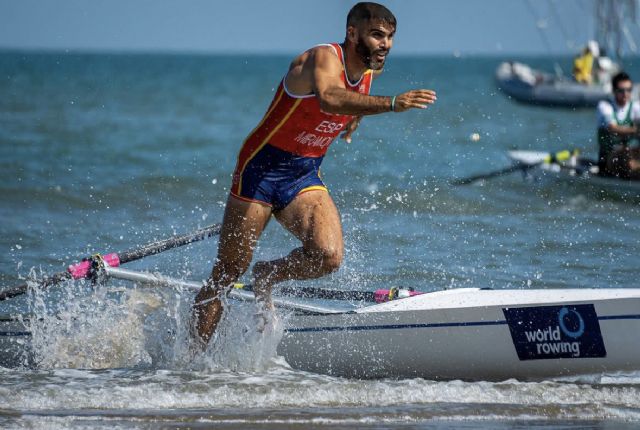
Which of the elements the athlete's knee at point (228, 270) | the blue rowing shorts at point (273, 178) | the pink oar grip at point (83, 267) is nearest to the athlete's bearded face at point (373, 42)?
the blue rowing shorts at point (273, 178)

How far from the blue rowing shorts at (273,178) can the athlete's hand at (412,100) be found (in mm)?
874

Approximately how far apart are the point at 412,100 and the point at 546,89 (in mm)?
37855

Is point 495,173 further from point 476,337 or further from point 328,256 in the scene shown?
point 328,256

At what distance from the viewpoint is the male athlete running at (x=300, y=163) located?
18.8ft

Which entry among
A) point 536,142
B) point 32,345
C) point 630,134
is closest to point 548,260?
point 630,134

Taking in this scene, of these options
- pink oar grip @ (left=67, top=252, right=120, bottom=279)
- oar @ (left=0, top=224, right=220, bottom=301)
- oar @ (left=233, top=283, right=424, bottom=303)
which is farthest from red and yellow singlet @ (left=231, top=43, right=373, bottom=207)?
pink oar grip @ (left=67, top=252, right=120, bottom=279)

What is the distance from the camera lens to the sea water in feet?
18.6

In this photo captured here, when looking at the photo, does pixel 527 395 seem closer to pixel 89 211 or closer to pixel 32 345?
pixel 32 345

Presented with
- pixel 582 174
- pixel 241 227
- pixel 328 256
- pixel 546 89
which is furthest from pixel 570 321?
pixel 546 89

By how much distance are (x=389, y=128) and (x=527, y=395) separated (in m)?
19.0

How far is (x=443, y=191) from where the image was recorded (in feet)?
45.0

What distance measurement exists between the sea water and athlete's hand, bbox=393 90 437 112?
5.05 ft

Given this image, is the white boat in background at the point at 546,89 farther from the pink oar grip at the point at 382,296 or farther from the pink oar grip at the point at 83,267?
the pink oar grip at the point at 83,267

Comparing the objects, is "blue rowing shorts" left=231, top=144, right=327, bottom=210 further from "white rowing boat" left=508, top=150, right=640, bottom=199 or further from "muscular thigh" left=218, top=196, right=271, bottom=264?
"white rowing boat" left=508, top=150, right=640, bottom=199
